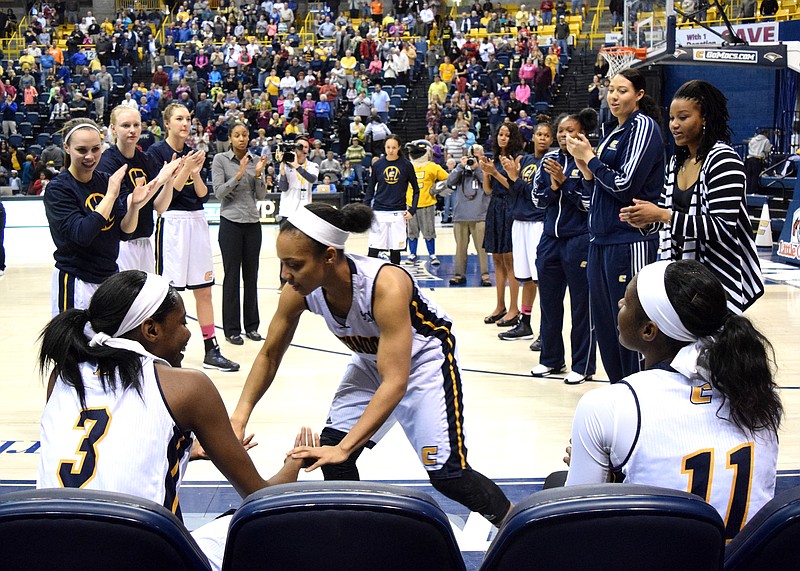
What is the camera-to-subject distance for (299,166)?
32.9ft

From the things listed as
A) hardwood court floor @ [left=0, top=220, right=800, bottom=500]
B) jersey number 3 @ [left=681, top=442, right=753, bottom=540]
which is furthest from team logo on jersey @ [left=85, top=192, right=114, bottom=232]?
jersey number 3 @ [left=681, top=442, right=753, bottom=540]

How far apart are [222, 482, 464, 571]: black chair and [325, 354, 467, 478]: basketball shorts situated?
57.5 inches

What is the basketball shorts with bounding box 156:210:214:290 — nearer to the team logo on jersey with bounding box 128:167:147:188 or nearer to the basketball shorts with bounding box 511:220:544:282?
the team logo on jersey with bounding box 128:167:147:188

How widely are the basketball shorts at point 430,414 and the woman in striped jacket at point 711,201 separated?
136cm

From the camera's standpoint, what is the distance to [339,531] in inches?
64.7

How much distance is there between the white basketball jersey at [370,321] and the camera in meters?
3.06

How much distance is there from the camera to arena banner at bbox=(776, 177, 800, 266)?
11.8 meters

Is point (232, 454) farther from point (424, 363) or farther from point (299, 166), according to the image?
point (299, 166)

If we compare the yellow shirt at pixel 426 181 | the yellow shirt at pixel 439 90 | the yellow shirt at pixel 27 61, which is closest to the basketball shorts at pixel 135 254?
the yellow shirt at pixel 426 181

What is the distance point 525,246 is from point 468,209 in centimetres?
283

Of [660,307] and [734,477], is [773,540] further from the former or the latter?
[660,307]

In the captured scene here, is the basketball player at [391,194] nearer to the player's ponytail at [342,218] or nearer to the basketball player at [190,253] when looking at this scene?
the basketball player at [190,253]

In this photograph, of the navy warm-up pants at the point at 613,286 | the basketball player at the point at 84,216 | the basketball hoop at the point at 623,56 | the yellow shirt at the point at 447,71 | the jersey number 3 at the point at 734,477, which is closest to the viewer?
the jersey number 3 at the point at 734,477

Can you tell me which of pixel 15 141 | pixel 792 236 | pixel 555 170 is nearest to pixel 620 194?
pixel 555 170
